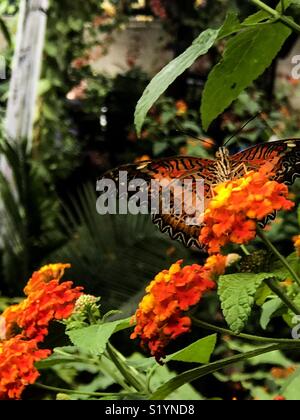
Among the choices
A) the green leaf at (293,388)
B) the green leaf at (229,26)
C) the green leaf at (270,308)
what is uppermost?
the green leaf at (229,26)

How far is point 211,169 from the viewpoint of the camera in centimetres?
76

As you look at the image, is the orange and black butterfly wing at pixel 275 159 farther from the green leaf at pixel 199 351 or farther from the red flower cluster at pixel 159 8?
the red flower cluster at pixel 159 8

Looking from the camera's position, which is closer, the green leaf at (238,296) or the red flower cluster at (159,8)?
the green leaf at (238,296)

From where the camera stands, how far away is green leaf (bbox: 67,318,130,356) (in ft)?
2.39

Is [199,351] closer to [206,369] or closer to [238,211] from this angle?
[206,369]

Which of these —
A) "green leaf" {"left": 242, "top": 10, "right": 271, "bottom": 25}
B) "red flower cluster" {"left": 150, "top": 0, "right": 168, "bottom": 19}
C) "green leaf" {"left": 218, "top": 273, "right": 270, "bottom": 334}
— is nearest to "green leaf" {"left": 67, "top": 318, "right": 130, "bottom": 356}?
"green leaf" {"left": 218, "top": 273, "right": 270, "bottom": 334}

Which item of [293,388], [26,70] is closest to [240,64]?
[293,388]

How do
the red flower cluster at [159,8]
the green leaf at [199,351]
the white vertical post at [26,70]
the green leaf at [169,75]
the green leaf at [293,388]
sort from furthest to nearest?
1. the red flower cluster at [159,8]
2. the white vertical post at [26,70]
3. the green leaf at [293,388]
4. the green leaf at [199,351]
5. the green leaf at [169,75]

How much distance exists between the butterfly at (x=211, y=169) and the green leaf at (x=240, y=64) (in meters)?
0.12

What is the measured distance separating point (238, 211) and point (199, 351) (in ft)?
0.90

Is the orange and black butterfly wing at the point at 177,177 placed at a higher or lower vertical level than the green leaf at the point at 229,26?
lower

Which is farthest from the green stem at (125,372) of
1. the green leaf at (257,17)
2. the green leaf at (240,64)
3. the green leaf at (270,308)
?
the green leaf at (257,17)

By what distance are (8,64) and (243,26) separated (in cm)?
443

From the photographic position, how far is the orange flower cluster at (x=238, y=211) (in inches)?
26.7
